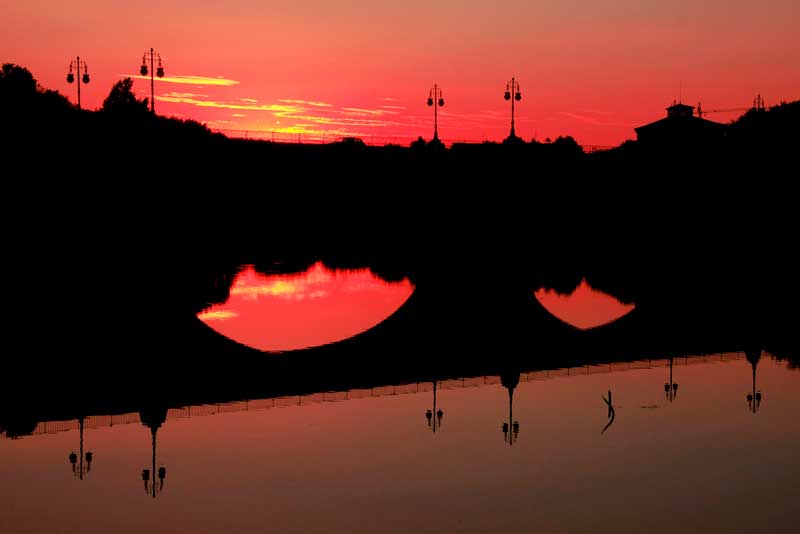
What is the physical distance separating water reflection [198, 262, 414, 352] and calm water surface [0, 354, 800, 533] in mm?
10772

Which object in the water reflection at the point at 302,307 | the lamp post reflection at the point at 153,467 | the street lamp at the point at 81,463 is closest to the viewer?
the lamp post reflection at the point at 153,467

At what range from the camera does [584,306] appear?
227ft

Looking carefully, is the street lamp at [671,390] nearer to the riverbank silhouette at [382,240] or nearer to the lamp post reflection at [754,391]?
the lamp post reflection at [754,391]

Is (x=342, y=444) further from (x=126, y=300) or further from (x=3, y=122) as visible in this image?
(x=3, y=122)

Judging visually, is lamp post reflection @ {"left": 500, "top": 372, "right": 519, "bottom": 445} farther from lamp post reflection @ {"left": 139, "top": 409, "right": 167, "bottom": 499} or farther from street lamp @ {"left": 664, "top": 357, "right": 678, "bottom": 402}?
lamp post reflection @ {"left": 139, "top": 409, "right": 167, "bottom": 499}

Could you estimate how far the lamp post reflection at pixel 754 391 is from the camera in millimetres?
41125

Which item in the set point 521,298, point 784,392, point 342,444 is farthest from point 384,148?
point 342,444

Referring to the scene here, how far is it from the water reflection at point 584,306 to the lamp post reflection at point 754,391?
8616 mm

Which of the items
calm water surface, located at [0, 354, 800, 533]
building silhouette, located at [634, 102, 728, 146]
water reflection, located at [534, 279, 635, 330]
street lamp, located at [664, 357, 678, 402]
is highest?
building silhouette, located at [634, 102, 728, 146]

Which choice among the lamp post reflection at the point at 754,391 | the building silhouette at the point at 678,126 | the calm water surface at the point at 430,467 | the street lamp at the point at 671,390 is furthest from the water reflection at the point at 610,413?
the building silhouette at the point at 678,126

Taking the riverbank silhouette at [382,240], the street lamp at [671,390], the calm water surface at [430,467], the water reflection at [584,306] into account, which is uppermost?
the riverbank silhouette at [382,240]

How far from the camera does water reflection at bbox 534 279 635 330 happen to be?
61.8 meters

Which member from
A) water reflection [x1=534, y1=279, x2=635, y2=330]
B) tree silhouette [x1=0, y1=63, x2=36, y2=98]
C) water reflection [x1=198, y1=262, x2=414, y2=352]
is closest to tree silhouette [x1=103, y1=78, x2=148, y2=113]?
tree silhouette [x1=0, y1=63, x2=36, y2=98]

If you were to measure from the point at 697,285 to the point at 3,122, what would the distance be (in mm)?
46171
